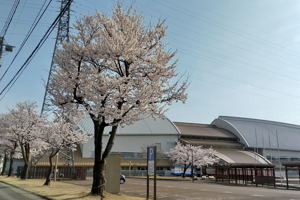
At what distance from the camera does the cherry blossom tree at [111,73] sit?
17156mm

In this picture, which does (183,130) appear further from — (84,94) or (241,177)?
(84,94)

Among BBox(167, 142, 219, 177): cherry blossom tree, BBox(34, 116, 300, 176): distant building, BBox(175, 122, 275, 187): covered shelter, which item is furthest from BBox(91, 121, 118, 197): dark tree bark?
BBox(34, 116, 300, 176): distant building

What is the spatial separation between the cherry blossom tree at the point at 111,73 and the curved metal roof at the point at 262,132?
265ft

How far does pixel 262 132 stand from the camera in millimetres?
99500

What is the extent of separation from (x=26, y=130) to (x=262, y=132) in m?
83.8

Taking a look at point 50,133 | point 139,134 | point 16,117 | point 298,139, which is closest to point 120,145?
point 139,134

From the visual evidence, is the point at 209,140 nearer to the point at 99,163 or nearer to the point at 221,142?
the point at 221,142

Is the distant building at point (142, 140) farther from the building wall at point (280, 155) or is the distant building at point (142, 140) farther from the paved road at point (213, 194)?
the paved road at point (213, 194)

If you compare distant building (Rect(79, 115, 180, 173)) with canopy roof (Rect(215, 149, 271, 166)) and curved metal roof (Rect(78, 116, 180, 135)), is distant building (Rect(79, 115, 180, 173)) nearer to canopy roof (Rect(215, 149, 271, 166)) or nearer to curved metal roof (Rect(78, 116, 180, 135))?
curved metal roof (Rect(78, 116, 180, 135))

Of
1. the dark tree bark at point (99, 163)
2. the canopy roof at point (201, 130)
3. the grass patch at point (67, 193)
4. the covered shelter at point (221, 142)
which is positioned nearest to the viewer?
the grass patch at point (67, 193)

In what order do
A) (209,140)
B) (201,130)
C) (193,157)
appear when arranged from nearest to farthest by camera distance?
(193,157), (209,140), (201,130)

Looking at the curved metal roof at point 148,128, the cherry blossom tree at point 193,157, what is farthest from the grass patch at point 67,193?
the curved metal roof at point 148,128

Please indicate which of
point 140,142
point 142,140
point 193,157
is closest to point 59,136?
point 193,157

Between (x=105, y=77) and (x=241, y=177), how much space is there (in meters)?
35.4
